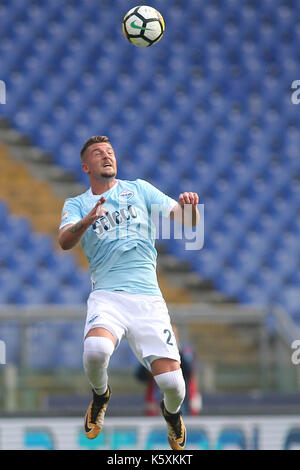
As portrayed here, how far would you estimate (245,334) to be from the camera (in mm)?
9773

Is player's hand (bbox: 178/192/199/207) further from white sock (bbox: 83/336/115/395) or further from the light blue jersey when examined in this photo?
white sock (bbox: 83/336/115/395)

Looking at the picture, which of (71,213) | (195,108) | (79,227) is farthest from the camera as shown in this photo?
(195,108)

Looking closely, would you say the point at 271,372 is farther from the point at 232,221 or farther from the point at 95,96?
the point at 95,96

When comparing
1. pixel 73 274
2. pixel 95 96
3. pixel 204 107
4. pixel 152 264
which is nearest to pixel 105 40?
pixel 95 96

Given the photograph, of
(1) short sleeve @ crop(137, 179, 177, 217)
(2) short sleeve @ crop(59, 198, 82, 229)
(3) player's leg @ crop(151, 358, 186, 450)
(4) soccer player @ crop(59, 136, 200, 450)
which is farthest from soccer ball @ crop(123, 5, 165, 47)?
(3) player's leg @ crop(151, 358, 186, 450)

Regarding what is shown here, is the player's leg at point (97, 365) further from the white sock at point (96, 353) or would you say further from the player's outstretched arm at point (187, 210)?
the player's outstretched arm at point (187, 210)

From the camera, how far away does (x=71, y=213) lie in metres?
5.37

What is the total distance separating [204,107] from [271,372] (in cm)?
477

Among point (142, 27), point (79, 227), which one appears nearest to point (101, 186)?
point (79, 227)

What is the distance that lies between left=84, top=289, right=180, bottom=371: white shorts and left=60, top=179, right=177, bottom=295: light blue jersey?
71 mm

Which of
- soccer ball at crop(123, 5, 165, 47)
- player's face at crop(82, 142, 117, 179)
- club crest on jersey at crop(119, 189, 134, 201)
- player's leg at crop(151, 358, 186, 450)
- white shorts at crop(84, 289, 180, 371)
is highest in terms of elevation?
soccer ball at crop(123, 5, 165, 47)

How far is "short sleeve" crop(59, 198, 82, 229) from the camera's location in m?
5.28

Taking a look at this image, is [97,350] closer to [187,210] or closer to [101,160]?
[187,210]

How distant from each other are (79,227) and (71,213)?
382 millimetres
